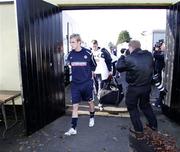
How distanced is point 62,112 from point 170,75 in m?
2.47

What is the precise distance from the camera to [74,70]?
4.79 metres

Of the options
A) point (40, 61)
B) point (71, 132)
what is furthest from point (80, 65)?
point (71, 132)

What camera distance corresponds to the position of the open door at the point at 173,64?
515 cm

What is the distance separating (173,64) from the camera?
5.40 meters

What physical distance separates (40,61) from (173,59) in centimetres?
267

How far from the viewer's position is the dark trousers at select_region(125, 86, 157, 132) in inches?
173

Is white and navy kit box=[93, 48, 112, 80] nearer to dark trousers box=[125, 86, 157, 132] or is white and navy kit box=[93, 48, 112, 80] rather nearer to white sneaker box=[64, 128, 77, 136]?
dark trousers box=[125, 86, 157, 132]

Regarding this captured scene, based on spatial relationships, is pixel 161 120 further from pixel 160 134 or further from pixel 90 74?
pixel 90 74

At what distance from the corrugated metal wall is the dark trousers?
0.81 meters

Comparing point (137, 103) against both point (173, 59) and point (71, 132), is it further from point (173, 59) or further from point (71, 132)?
point (173, 59)

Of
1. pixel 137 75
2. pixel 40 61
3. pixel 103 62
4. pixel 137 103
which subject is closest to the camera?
pixel 137 75

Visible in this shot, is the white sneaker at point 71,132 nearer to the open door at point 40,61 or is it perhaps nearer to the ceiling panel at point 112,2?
the open door at point 40,61

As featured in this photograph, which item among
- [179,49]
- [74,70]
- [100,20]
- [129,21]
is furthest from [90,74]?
[129,21]

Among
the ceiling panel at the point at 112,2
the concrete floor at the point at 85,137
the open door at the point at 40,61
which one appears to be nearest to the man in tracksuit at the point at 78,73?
the concrete floor at the point at 85,137
